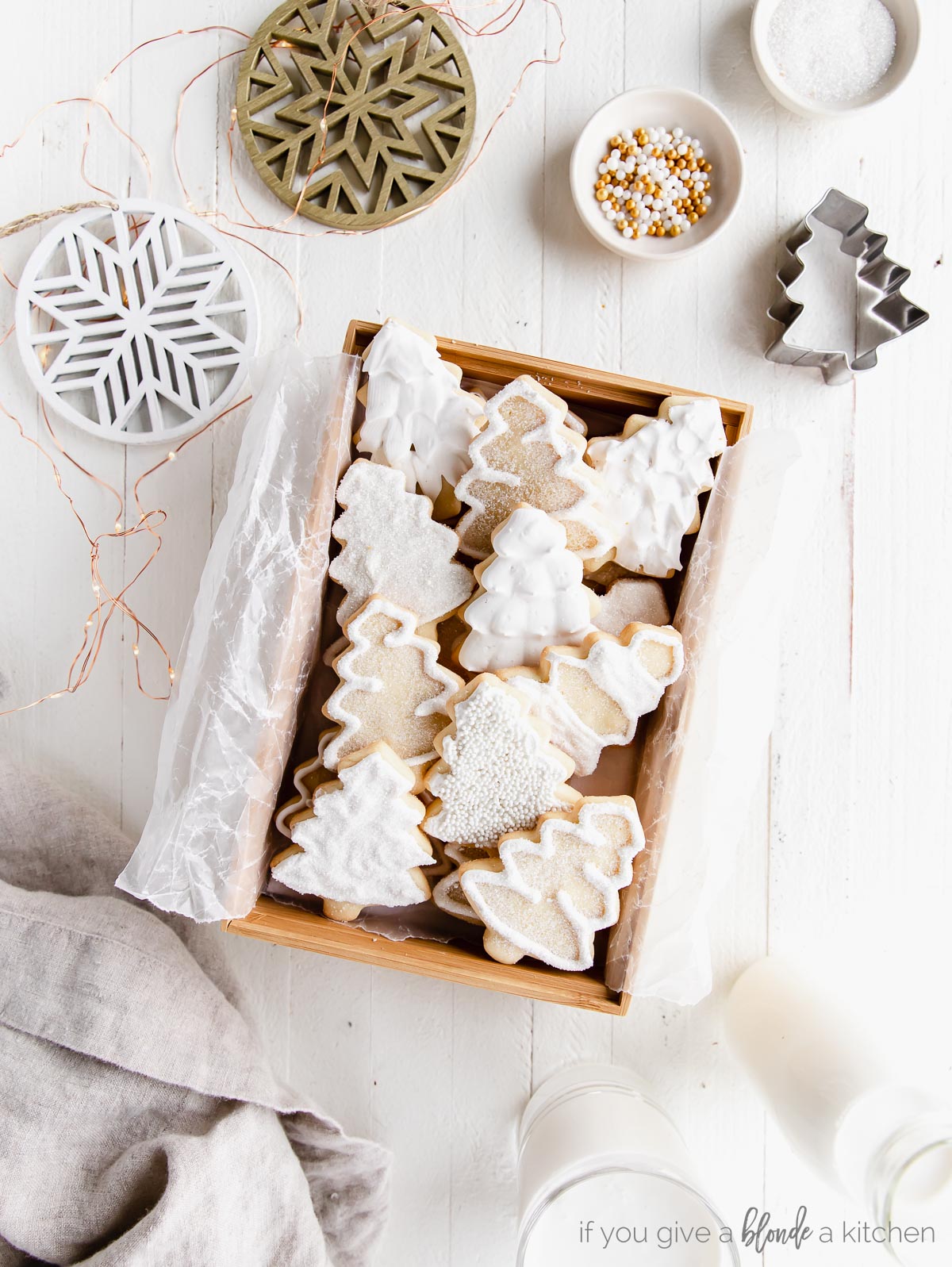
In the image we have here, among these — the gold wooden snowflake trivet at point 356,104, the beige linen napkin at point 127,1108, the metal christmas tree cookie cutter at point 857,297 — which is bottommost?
the beige linen napkin at point 127,1108

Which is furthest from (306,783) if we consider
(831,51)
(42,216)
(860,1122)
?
(831,51)

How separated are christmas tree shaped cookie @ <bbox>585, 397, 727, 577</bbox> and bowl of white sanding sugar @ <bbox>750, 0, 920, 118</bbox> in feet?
1.38

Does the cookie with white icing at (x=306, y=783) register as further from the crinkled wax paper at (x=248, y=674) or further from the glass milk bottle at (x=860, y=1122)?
the glass milk bottle at (x=860, y=1122)

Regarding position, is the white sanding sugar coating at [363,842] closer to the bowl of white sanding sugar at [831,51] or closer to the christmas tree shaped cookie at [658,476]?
the christmas tree shaped cookie at [658,476]

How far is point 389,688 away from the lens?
811mm

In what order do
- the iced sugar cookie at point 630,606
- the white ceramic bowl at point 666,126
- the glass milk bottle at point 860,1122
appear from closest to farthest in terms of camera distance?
the glass milk bottle at point 860,1122, the iced sugar cookie at point 630,606, the white ceramic bowl at point 666,126

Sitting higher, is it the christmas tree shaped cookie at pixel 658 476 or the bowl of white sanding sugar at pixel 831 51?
the bowl of white sanding sugar at pixel 831 51

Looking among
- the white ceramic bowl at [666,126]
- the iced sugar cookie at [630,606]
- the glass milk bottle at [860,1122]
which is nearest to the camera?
the glass milk bottle at [860,1122]

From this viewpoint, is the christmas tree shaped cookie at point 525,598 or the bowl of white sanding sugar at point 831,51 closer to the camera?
the christmas tree shaped cookie at point 525,598

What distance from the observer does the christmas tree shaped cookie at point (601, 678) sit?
2.57 feet

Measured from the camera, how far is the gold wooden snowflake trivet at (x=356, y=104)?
98 centimetres

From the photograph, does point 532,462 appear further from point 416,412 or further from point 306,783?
point 306,783

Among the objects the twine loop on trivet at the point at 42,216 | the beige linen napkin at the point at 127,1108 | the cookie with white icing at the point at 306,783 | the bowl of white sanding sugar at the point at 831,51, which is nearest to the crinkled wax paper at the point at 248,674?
the cookie with white icing at the point at 306,783

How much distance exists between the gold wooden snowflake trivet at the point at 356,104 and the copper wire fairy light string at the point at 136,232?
3 cm
